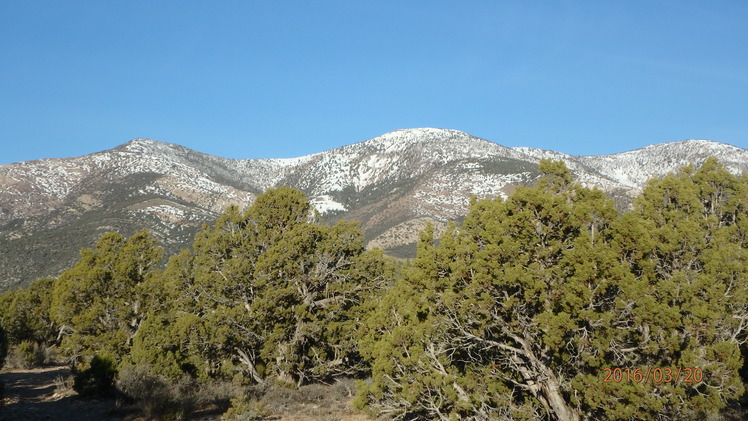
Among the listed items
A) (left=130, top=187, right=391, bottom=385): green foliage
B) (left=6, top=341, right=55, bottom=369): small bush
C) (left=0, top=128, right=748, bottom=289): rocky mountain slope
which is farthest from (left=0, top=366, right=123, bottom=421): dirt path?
(left=0, top=128, right=748, bottom=289): rocky mountain slope

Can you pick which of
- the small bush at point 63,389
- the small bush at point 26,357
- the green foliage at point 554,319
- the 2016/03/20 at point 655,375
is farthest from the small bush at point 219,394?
the small bush at point 26,357

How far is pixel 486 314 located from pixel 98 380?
1389cm

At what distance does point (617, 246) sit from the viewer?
468 inches

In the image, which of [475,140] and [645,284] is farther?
[475,140]

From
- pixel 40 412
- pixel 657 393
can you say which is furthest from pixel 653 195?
pixel 40 412

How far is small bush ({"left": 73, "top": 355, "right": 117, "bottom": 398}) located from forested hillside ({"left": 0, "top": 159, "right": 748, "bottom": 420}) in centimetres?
5

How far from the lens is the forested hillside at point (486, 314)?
11258 millimetres

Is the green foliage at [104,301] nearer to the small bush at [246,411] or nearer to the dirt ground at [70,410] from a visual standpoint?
the dirt ground at [70,410]

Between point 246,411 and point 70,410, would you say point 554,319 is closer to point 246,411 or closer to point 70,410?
point 246,411

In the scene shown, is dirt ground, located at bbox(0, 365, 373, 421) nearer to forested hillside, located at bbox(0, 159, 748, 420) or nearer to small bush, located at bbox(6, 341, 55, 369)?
forested hillside, located at bbox(0, 159, 748, 420)

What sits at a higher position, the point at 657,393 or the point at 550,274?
the point at 550,274

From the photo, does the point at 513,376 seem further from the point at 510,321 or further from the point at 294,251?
the point at 294,251

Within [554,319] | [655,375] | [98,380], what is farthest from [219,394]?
[655,375]

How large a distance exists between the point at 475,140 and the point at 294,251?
17658cm
